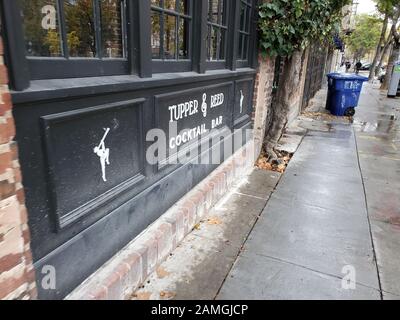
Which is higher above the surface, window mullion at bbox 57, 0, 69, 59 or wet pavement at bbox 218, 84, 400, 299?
window mullion at bbox 57, 0, 69, 59

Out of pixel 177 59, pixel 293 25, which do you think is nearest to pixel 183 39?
pixel 177 59

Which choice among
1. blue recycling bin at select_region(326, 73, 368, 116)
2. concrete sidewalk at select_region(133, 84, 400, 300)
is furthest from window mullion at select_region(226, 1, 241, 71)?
blue recycling bin at select_region(326, 73, 368, 116)

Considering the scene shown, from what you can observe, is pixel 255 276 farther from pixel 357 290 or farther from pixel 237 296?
pixel 357 290

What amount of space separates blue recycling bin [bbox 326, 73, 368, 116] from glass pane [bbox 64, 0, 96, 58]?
924cm

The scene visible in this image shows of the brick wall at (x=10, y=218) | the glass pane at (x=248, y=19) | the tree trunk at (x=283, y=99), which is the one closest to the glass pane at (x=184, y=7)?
the glass pane at (x=248, y=19)

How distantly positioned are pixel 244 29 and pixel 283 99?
1695 mm

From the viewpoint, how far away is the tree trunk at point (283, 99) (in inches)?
210

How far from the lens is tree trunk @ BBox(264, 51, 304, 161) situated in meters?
5.34

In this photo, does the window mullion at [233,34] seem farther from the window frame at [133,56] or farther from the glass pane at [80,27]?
the glass pane at [80,27]

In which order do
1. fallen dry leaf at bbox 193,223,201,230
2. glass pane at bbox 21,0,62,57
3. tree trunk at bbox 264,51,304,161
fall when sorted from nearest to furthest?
glass pane at bbox 21,0,62,57, fallen dry leaf at bbox 193,223,201,230, tree trunk at bbox 264,51,304,161

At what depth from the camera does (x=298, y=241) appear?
318 centimetres

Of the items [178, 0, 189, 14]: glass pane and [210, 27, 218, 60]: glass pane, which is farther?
[210, 27, 218, 60]: glass pane

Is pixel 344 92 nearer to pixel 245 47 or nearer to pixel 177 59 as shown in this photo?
pixel 245 47

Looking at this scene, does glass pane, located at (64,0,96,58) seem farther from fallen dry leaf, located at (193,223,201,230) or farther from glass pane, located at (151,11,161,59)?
fallen dry leaf, located at (193,223,201,230)
